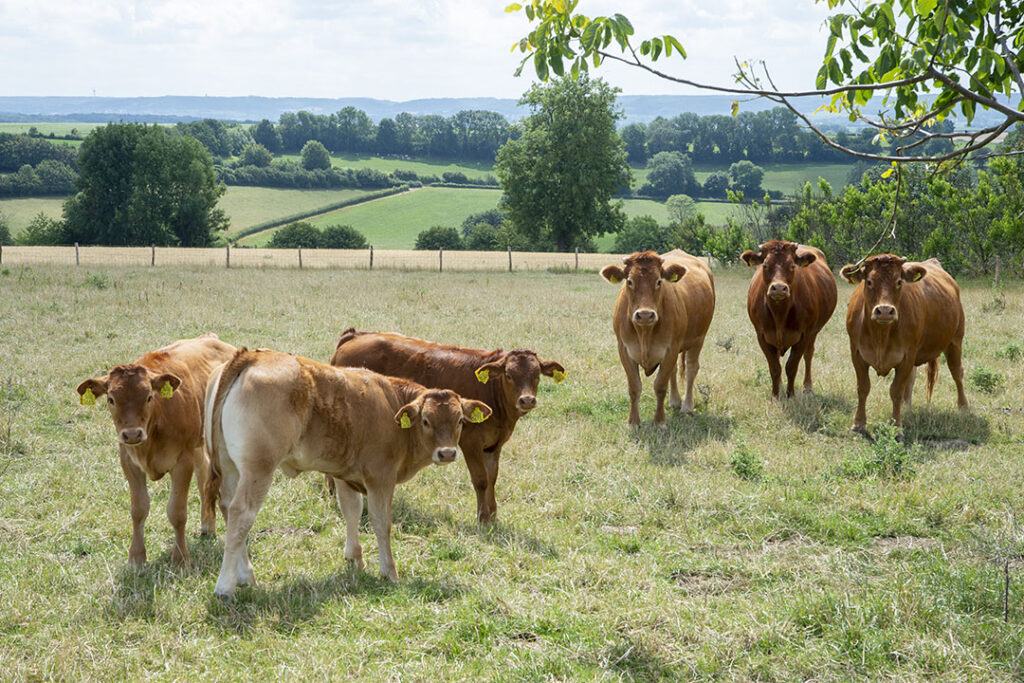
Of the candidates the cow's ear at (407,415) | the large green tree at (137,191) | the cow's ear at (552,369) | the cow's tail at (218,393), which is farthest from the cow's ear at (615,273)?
the large green tree at (137,191)

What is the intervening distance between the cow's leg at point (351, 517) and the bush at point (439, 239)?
60.2 m

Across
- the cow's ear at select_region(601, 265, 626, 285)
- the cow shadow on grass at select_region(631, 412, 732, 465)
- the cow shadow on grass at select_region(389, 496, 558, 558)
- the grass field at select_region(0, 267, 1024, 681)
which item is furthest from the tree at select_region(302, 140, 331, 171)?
the cow shadow on grass at select_region(389, 496, 558, 558)

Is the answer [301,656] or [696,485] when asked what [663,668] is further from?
[696,485]

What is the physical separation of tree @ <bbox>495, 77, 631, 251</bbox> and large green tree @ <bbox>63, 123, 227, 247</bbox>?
75.5ft

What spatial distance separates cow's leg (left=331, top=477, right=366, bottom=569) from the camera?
19.5 feet

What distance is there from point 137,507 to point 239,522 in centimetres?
99

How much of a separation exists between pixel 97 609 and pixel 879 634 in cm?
450

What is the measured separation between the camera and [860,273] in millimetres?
9992

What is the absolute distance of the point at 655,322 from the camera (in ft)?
31.8

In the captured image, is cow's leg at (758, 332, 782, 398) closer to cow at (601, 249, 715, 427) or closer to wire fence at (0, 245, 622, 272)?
cow at (601, 249, 715, 427)

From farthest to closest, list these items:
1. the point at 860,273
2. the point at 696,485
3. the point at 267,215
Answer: the point at 267,215 → the point at 860,273 → the point at 696,485

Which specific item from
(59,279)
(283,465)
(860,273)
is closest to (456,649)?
(283,465)

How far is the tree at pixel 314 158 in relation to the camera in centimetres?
10050

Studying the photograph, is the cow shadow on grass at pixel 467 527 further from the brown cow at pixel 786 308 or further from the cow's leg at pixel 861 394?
the brown cow at pixel 786 308
